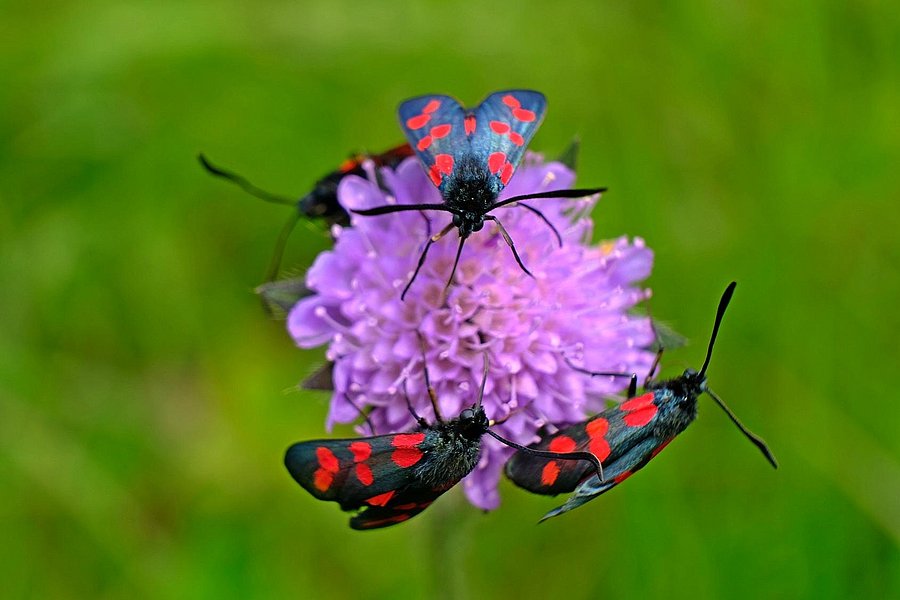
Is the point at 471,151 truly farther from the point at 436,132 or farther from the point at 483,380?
the point at 483,380

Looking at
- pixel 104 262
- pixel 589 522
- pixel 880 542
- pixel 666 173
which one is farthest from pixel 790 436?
pixel 104 262

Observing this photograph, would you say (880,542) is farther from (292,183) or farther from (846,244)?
(292,183)

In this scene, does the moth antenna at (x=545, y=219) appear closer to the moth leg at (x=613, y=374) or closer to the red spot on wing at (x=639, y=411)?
the moth leg at (x=613, y=374)

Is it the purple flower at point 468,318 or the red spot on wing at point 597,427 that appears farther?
the purple flower at point 468,318

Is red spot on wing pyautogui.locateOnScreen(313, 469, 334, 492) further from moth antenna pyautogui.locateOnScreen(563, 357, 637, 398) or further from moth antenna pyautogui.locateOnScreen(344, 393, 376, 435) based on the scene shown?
moth antenna pyautogui.locateOnScreen(563, 357, 637, 398)

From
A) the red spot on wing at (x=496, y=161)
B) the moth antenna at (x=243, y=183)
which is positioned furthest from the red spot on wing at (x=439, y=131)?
the moth antenna at (x=243, y=183)

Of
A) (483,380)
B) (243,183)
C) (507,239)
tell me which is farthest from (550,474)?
(243,183)
